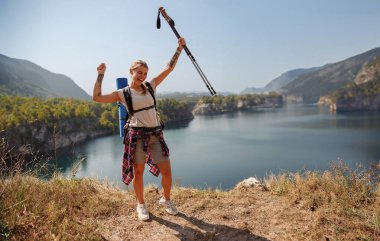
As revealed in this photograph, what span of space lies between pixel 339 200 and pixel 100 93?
408 centimetres

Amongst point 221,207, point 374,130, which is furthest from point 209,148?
point 221,207

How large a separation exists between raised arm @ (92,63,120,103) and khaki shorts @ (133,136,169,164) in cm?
75

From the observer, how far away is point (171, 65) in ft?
16.4

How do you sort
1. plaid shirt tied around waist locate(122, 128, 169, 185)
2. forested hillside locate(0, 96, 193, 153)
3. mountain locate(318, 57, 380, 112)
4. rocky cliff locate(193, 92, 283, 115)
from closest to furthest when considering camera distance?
A: 1. plaid shirt tied around waist locate(122, 128, 169, 185)
2. forested hillside locate(0, 96, 193, 153)
3. mountain locate(318, 57, 380, 112)
4. rocky cliff locate(193, 92, 283, 115)

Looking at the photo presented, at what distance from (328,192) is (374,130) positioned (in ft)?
256

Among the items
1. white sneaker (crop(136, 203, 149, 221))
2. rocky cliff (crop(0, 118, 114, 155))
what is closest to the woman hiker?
white sneaker (crop(136, 203, 149, 221))

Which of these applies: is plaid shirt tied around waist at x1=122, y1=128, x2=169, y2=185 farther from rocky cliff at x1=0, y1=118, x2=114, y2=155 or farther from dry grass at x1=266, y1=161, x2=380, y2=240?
rocky cliff at x1=0, y1=118, x2=114, y2=155

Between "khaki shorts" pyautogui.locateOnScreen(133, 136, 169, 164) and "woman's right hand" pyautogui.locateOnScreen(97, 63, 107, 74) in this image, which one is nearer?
"woman's right hand" pyautogui.locateOnScreen(97, 63, 107, 74)

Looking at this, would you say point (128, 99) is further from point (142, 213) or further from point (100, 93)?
point (142, 213)

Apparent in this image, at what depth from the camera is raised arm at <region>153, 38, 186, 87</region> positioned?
190 inches

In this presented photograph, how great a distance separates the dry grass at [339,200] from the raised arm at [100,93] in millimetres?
3344

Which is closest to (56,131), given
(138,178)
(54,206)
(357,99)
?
(54,206)

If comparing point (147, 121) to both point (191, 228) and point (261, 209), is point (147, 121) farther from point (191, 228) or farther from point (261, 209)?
point (261, 209)

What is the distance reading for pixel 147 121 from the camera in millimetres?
4535
